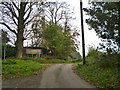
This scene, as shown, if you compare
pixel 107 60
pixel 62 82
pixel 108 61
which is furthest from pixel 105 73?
pixel 62 82

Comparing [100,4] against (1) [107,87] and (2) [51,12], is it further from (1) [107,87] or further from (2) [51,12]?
(2) [51,12]

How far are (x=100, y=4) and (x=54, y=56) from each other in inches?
691

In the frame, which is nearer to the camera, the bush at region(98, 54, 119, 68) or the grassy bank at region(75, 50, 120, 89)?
the grassy bank at region(75, 50, 120, 89)

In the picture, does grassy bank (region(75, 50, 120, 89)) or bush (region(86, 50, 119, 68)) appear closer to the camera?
grassy bank (region(75, 50, 120, 89))

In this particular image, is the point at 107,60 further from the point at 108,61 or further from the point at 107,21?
the point at 107,21

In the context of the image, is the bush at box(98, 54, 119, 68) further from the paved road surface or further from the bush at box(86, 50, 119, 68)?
the paved road surface

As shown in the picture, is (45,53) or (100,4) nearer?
(100,4)

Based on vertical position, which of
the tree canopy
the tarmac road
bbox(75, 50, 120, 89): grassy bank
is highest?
the tree canopy

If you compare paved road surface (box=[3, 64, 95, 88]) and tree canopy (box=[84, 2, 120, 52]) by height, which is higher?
tree canopy (box=[84, 2, 120, 52])

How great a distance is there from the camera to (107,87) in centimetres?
680

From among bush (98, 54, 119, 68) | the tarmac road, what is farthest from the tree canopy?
the tarmac road

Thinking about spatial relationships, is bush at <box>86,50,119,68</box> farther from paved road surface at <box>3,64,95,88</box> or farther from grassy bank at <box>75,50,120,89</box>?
paved road surface at <box>3,64,95,88</box>

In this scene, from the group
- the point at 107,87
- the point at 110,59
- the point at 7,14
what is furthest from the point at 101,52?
the point at 7,14

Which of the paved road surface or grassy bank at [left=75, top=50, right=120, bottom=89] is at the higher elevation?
grassy bank at [left=75, top=50, right=120, bottom=89]
